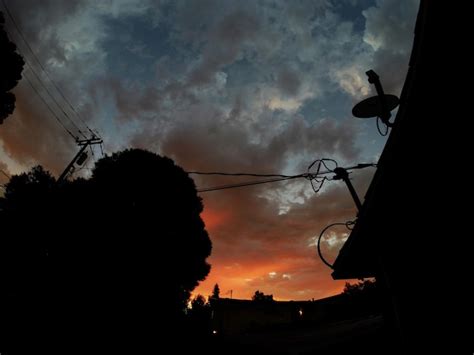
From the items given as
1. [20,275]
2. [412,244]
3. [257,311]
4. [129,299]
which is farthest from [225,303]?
[412,244]

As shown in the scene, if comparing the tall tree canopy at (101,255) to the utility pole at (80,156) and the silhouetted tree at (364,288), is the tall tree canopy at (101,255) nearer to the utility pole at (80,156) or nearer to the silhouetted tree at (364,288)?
the utility pole at (80,156)

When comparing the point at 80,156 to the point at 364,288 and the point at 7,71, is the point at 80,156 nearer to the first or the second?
the point at 7,71

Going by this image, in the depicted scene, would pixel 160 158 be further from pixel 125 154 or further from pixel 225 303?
pixel 225 303

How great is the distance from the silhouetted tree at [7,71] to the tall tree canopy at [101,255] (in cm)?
598

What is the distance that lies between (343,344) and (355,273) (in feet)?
31.0

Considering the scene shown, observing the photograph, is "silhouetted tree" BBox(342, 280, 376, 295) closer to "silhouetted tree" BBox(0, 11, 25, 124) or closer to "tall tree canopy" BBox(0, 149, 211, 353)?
"tall tree canopy" BBox(0, 149, 211, 353)

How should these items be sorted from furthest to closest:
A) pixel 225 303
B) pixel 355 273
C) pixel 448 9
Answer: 1. pixel 225 303
2. pixel 355 273
3. pixel 448 9

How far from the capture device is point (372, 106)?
15.5 feet

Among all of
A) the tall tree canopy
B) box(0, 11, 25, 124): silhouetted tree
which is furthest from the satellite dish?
the tall tree canopy

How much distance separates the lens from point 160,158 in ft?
60.3

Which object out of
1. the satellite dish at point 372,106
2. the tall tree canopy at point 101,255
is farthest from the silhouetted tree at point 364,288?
the satellite dish at point 372,106

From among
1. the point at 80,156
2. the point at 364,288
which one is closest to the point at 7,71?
the point at 80,156

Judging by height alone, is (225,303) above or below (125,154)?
below

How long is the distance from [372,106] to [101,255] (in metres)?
13.9
